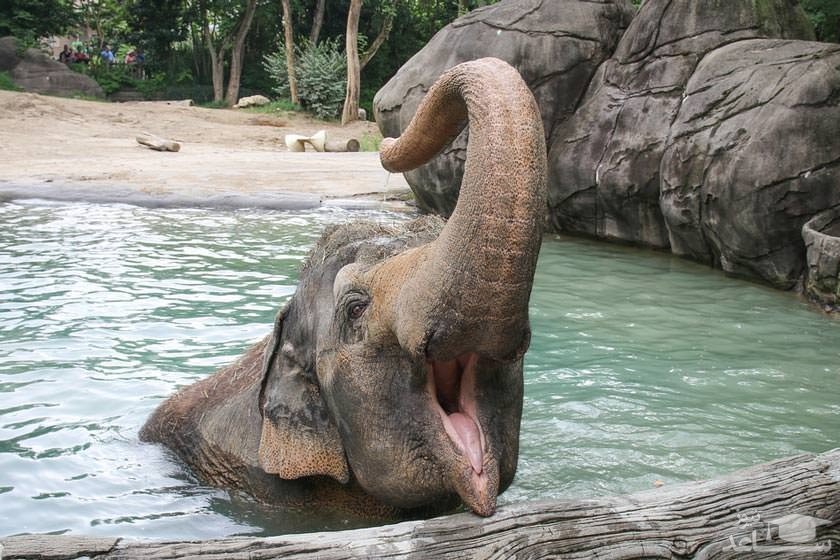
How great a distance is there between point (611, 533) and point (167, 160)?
56.1 ft

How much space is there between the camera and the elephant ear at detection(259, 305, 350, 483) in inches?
150

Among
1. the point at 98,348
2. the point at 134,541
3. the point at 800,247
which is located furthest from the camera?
the point at 800,247

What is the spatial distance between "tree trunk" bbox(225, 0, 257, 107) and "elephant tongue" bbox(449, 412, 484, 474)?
1361 inches

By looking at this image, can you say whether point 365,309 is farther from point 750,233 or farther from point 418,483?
point 750,233

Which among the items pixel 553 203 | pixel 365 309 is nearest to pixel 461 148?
pixel 553 203

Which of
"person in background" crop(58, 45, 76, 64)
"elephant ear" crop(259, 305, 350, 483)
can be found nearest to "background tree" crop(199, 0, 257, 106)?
"person in background" crop(58, 45, 76, 64)

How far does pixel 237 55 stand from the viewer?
3681 cm

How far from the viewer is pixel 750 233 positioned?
1044 centimetres

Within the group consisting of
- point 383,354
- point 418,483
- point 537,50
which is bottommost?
point 418,483

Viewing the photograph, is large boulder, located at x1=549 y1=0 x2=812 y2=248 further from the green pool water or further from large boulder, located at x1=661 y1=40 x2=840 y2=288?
the green pool water

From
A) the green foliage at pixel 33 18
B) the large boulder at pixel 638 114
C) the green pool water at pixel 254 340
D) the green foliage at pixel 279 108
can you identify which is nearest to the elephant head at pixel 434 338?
the green pool water at pixel 254 340

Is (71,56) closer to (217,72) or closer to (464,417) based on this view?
(217,72)

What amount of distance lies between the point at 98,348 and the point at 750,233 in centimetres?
652

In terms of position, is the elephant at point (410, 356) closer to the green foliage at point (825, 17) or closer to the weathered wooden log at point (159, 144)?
the green foliage at point (825, 17)
